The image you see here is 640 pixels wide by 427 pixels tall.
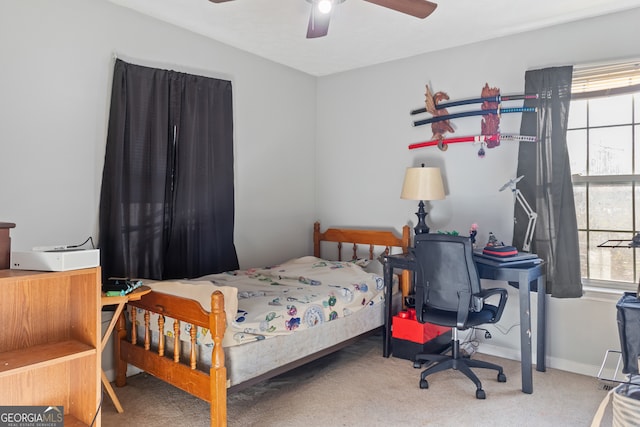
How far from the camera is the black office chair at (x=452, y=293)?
277 cm

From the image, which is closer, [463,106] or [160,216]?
[160,216]

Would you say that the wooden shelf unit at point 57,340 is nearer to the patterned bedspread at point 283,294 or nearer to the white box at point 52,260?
the white box at point 52,260

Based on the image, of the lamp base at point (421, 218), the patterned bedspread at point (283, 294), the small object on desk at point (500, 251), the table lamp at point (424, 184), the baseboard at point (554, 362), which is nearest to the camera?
the patterned bedspread at point (283, 294)

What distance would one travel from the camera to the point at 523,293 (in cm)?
285

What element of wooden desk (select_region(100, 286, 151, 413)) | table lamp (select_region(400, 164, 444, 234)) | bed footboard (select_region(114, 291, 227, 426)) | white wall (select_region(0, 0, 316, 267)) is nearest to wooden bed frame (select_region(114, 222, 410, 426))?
bed footboard (select_region(114, 291, 227, 426))

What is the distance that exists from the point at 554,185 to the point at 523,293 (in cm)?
86


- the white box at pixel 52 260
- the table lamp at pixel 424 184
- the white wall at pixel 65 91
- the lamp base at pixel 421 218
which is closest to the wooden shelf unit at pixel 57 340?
the white box at pixel 52 260

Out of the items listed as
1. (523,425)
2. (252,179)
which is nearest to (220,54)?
(252,179)

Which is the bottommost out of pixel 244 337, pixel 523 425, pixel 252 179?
pixel 523 425

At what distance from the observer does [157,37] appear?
10.6ft

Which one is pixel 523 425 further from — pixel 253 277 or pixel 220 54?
pixel 220 54

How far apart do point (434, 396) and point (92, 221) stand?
2442mm

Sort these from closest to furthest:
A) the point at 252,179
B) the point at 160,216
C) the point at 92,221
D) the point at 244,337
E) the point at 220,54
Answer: the point at 244,337
the point at 92,221
the point at 160,216
the point at 220,54
the point at 252,179

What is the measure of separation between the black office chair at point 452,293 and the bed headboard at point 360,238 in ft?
2.91
